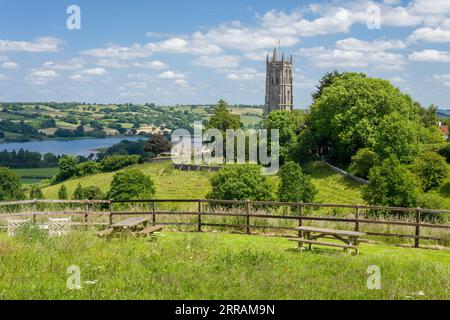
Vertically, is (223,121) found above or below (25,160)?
above

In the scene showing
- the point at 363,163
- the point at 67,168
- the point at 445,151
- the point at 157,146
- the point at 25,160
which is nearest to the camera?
the point at 445,151

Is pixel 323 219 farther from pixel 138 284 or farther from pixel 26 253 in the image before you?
pixel 26 253

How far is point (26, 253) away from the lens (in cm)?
1311

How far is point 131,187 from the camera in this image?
60.4 meters

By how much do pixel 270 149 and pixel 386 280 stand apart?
225 ft

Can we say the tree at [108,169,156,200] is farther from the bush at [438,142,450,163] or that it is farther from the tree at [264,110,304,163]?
the bush at [438,142,450,163]

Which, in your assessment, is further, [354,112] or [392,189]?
[354,112]

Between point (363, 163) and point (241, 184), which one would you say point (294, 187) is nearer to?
point (241, 184)

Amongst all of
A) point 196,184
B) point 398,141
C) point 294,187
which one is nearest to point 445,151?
point 398,141

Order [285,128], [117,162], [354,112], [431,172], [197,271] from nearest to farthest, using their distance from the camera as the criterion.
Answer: [197,271] < [431,172] < [354,112] < [285,128] < [117,162]

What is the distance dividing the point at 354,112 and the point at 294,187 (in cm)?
1994

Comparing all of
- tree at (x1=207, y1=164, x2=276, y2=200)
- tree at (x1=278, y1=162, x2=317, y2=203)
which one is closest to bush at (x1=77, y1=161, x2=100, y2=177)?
tree at (x1=207, y1=164, x2=276, y2=200)

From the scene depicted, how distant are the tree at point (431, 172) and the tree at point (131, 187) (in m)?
30.8

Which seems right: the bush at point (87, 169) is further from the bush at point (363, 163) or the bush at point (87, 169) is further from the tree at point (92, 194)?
the bush at point (363, 163)
